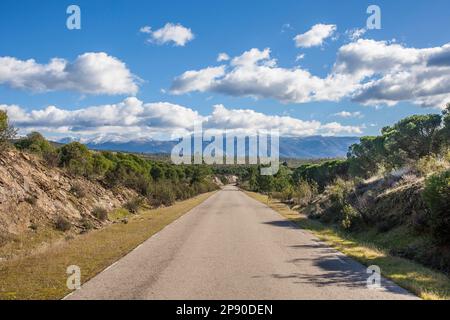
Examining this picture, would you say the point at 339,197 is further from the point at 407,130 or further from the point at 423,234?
the point at 407,130

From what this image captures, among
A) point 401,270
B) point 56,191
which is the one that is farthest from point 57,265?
point 56,191

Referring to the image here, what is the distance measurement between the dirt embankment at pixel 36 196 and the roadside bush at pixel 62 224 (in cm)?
29

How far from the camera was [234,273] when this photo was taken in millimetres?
10742

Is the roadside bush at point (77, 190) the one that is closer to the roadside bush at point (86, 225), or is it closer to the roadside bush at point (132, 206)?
the roadside bush at point (86, 225)

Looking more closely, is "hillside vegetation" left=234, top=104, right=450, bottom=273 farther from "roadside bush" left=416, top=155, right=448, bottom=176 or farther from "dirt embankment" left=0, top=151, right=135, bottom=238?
"dirt embankment" left=0, top=151, right=135, bottom=238

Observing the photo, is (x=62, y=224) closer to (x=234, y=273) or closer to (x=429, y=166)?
(x=234, y=273)

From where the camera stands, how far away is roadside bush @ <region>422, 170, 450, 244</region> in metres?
13.3

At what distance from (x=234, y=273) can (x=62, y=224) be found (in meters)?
15.4

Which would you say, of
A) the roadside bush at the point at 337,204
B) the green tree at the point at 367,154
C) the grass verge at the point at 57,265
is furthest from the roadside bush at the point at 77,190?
the green tree at the point at 367,154

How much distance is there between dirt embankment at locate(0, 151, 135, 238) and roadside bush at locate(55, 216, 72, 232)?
29 cm

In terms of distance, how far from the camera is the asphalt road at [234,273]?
877 centimetres

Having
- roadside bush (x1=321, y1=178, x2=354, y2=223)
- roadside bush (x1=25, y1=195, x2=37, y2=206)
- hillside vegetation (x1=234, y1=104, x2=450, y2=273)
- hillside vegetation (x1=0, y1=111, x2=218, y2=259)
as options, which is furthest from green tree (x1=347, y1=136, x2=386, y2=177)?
roadside bush (x1=25, y1=195, x2=37, y2=206)
